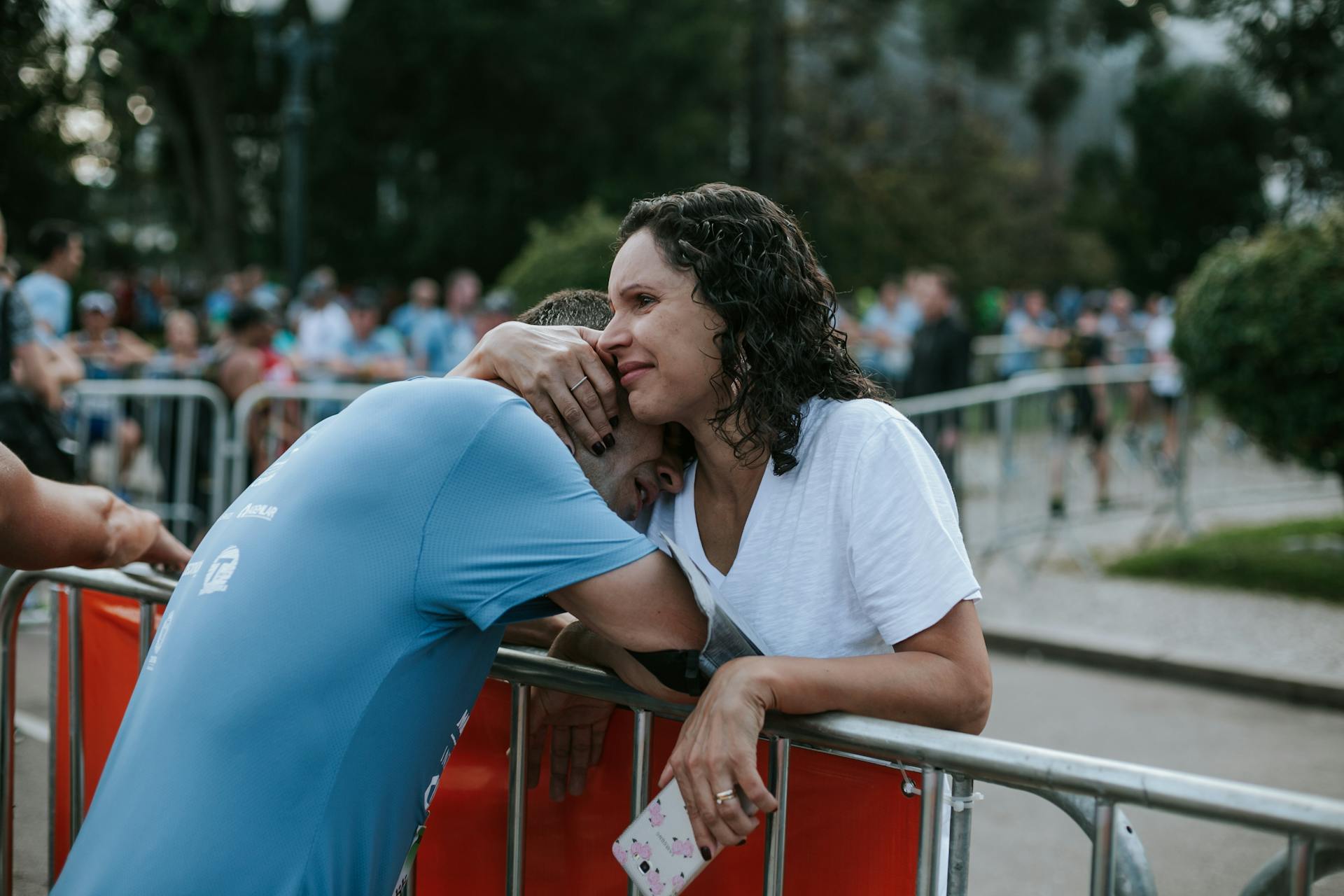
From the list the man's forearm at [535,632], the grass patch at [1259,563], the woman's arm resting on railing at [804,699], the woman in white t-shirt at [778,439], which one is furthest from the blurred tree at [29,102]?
the woman's arm resting on railing at [804,699]

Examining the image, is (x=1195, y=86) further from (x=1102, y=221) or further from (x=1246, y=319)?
(x=1246, y=319)

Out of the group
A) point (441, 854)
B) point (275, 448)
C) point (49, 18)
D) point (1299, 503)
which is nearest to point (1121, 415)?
point (1299, 503)

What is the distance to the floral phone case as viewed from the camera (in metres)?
1.90

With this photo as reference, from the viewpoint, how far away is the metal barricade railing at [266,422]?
8.28 meters

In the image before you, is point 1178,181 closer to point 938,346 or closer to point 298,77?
point 938,346

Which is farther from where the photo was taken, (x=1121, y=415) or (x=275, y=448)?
(x=1121, y=415)

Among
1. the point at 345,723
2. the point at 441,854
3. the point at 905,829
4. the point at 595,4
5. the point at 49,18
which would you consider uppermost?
the point at 595,4

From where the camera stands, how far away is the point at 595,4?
25.3 meters

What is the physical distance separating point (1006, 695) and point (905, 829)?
5332 millimetres

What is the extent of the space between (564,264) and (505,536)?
9.57 m

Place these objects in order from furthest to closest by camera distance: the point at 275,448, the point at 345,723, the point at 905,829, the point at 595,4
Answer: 1. the point at 595,4
2. the point at 275,448
3. the point at 905,829
4. the point at 345,723

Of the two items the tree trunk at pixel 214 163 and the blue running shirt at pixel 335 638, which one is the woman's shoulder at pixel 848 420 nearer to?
the blue running shirt at pixel 335 638

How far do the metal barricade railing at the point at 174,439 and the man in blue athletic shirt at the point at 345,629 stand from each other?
6.88m

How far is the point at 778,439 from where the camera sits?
219 cm
